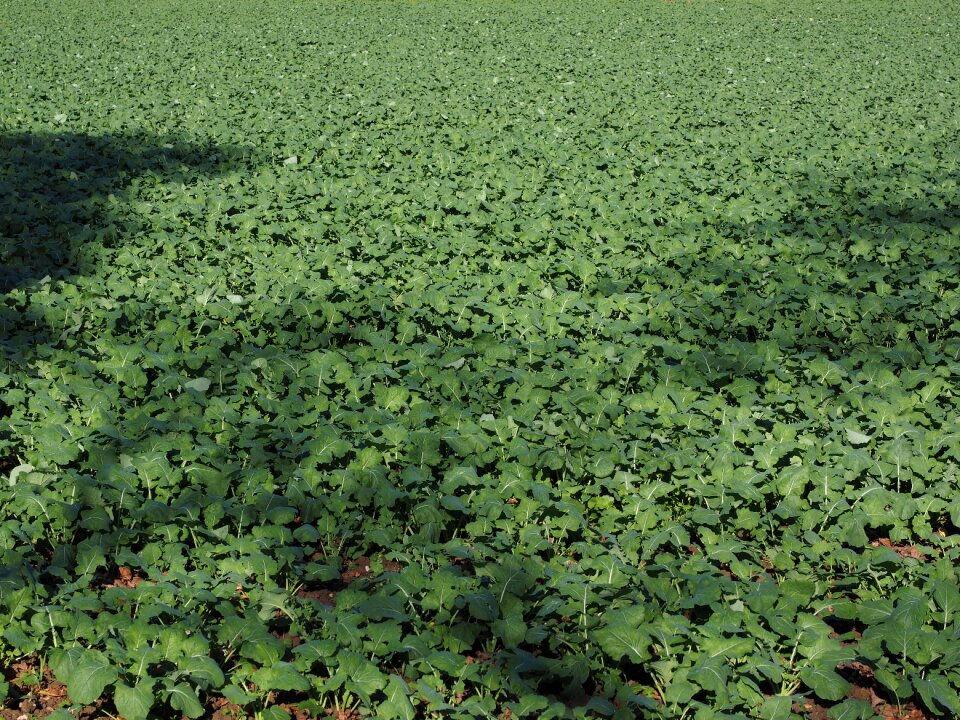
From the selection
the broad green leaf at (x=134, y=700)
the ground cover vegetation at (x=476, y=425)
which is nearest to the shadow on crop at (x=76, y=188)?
the ground cover vegetation at (x=476, y=425)

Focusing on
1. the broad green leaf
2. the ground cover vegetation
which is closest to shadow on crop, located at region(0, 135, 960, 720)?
the ground cover vegetation

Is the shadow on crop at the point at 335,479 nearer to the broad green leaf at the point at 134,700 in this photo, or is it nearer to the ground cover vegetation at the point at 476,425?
the ground cover vegetation at the point at 476,425

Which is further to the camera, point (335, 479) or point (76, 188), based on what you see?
point (76, 188)

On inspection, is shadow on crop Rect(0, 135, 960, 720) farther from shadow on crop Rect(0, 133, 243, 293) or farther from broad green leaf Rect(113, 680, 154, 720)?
broad green leaf Rect(113, 680, 154, 720)

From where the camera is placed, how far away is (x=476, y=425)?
4641 mm

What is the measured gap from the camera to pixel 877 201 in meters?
8.89

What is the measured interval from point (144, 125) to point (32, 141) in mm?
1371

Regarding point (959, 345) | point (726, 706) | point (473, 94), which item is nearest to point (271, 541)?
point (726, 706)

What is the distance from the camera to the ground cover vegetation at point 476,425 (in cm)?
325

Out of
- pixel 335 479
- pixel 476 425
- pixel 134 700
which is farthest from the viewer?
pixel 476 425

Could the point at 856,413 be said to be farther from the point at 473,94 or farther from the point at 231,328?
the point at 473,94

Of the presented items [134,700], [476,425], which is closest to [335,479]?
[476,425]

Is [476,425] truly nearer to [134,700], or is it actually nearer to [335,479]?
[335,479]

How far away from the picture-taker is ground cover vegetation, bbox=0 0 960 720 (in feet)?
10.7
